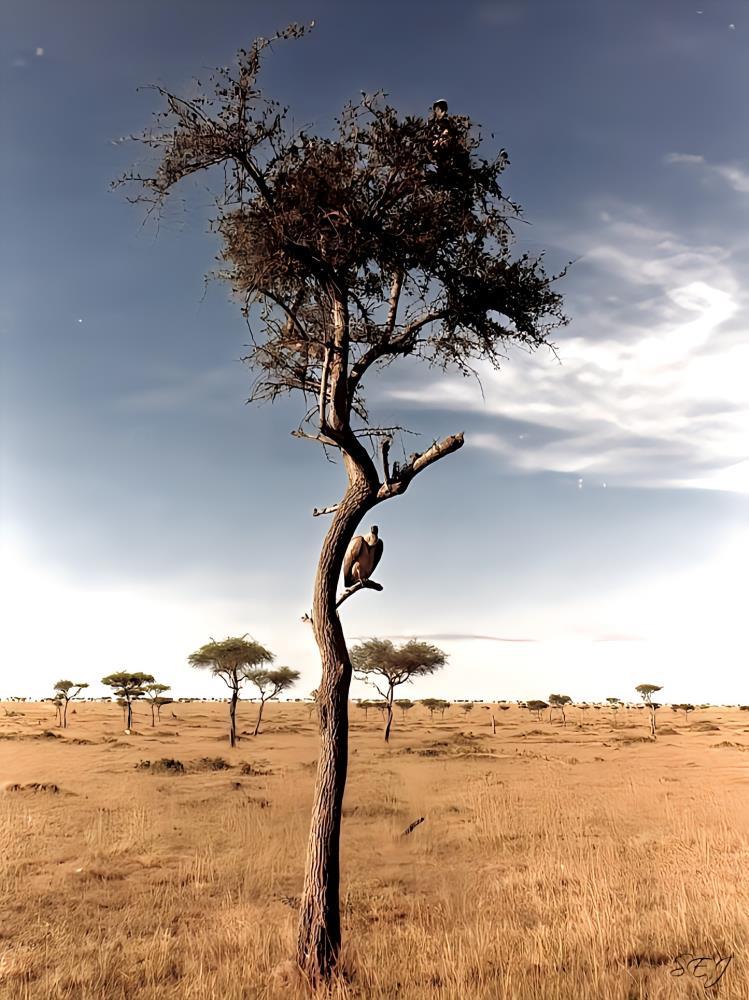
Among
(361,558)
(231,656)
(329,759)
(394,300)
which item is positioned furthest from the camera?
(231,656)

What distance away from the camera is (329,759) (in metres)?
7.09

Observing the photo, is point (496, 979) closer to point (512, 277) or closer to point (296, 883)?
point (296, 883)

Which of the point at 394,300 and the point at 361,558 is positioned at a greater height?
the point at 394,300

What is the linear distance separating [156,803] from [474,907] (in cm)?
1188

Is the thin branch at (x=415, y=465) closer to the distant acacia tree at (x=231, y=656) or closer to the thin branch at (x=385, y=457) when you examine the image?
the thin branch at (x=385, y=457)

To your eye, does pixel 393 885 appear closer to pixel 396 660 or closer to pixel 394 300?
pixel 394 300

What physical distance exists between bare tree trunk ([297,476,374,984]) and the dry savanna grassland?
355mm

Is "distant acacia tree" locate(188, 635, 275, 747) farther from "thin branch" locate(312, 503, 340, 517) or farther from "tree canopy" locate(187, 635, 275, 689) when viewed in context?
"thin branch" locate(312, 503, 340, 517)

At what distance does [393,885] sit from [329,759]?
15.2 ft

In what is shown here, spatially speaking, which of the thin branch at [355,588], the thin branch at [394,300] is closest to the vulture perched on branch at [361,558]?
the thin branch at [355,588]

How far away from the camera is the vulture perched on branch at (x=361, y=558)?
7.48 meters

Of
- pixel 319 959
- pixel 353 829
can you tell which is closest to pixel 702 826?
pixel 353 829

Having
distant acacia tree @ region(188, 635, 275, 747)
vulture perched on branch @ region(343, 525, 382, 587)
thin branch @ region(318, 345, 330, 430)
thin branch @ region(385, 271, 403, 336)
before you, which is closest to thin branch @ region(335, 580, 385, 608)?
vulture perched on branch @ region(343, 525, 382, 587)

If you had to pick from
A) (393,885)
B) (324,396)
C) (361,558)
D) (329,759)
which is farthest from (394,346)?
(393,885)
